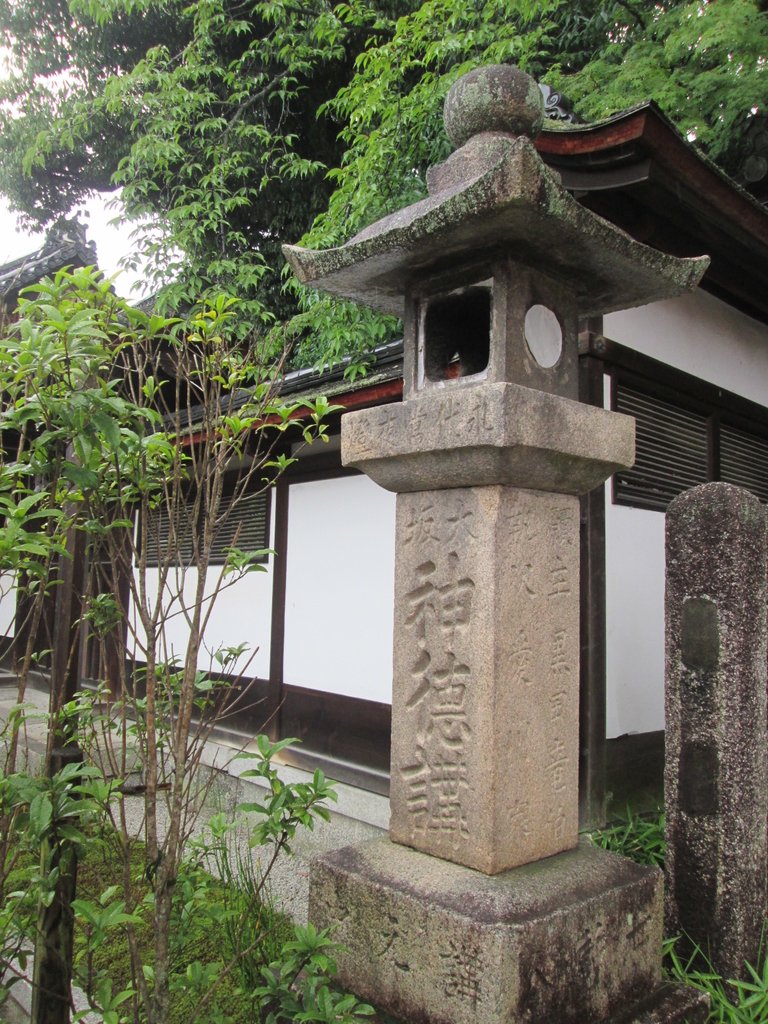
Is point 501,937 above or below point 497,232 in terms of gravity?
below

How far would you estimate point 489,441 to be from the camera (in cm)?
240

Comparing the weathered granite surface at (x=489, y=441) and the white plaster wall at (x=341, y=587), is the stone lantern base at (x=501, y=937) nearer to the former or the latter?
the weathered granite surface at (x=489, y=441)

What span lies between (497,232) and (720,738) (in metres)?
2.34

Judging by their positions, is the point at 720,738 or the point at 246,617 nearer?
the point at 720,738

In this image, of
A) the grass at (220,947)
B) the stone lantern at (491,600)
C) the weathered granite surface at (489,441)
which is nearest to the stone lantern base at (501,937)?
the stone lantern at (491,600)

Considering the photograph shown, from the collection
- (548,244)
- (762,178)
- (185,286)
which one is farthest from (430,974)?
(185,286)

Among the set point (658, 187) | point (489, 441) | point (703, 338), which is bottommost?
point (489, 441)

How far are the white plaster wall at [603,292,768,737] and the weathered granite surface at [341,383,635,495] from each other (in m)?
2.24

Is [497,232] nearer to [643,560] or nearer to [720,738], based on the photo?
[720,738]

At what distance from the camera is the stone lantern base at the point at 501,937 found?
2.24 metres

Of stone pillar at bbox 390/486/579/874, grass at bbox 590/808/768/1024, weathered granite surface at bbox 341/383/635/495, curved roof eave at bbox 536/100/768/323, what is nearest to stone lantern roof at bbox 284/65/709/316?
weathered granite surface at bbox 341/383/635/495

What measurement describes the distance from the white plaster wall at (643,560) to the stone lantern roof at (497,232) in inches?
83.4

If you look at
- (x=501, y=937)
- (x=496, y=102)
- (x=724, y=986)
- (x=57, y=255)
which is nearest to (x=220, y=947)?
(x=501, y=937)

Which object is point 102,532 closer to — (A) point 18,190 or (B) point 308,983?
(B) point 308,983
